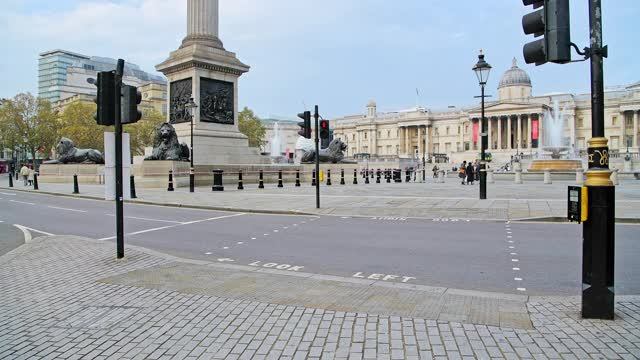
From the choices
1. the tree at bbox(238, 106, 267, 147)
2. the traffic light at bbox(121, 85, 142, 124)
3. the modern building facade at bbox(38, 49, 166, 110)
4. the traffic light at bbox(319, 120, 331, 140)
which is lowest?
the traffic light at bbox(121, 85, 142, 124)

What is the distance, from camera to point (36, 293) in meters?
6.00

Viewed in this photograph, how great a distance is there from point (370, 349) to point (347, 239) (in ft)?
21.0

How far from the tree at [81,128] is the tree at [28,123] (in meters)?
2.20

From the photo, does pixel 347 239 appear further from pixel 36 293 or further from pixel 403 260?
pixel 36 293

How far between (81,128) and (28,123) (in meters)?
11.8

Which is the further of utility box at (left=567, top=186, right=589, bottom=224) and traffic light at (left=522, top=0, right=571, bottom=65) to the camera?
traffic light at (left=522, top=0, right=571, bottom=65)

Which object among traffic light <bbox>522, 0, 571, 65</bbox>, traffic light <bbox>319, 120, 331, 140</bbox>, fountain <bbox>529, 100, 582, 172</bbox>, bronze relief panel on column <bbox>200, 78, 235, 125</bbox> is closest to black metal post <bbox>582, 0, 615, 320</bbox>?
traffic light <bbox>522, 0, 571, 65</bbox>

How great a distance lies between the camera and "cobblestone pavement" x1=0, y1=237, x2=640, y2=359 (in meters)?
4.03

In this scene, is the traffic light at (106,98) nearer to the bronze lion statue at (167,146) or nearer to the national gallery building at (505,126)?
the bronze lion statue at (167,146)

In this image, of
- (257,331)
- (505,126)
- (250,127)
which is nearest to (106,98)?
(257,331)

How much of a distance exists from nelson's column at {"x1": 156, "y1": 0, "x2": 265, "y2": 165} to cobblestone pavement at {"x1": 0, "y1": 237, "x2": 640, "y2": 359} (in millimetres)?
26490

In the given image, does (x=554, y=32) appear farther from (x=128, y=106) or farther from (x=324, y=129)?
(x=324, y=129)

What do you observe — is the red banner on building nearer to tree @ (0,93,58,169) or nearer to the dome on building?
the dome on building

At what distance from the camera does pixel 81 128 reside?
68.3 meters
